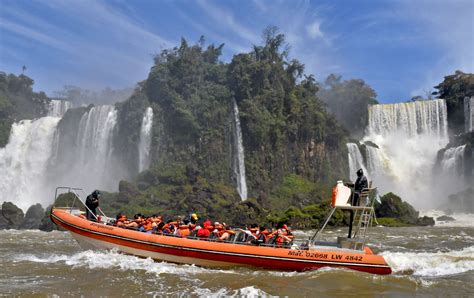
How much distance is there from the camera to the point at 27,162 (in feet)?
140

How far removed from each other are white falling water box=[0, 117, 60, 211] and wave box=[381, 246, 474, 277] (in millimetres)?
34329

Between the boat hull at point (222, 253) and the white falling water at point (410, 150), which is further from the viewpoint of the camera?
the white falling water at point (410, 150)

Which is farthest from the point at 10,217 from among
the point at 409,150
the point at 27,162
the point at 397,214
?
the point at 409,150

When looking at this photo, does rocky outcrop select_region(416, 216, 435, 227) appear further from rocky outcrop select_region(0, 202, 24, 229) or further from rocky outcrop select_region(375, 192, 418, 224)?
rocky outcrop select_region(0, 202, 24, 229)

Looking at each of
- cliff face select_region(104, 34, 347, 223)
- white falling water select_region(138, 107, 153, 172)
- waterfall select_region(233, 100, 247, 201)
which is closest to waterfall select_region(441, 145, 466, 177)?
cliff face select_region(104, 34, 347, 223)

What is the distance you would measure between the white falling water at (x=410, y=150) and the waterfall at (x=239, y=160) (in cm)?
1384

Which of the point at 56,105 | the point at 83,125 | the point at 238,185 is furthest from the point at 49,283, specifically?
the point at 56,105

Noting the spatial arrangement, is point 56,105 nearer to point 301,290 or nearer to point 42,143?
point 42,143

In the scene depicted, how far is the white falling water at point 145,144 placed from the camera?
42344 millimetres

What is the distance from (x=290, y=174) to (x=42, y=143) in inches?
960

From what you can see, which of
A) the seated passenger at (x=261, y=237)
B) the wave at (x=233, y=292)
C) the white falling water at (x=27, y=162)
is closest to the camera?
the wave at (x=233, y=292)

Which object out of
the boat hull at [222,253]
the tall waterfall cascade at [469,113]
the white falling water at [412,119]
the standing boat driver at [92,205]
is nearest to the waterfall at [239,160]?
the white falling water at [412,119]

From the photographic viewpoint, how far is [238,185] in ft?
139

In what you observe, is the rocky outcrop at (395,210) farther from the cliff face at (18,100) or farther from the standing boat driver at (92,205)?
the cliff face at (18,100)
